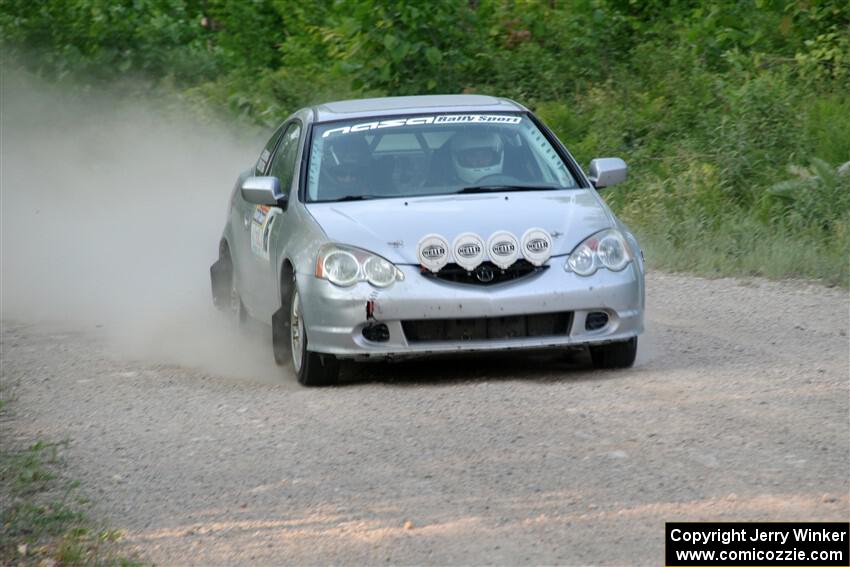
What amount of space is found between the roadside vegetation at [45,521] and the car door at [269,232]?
239cm

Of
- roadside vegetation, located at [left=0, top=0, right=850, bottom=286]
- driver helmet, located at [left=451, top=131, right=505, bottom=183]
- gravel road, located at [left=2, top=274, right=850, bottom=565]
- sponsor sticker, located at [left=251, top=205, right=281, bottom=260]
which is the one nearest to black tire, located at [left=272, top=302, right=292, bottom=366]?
gravel road, located at [left=2, top=274, right=850, bottom=565]

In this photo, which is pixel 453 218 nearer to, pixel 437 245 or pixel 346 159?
pixel 437 245

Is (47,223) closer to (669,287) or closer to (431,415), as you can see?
(669,287)

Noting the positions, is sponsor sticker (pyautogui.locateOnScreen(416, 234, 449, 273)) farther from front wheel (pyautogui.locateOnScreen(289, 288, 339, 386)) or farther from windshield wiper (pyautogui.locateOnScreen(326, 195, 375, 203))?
windshield wiper (pyautogui.locateOnScreen(326, 195, 375, 203))

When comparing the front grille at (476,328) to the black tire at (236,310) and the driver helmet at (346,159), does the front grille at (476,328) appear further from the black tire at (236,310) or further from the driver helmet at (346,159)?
the black tire at (236,310)

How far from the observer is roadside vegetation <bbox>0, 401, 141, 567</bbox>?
571 centimetres

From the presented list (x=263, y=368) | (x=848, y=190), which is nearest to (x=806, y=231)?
(x=848, y=190)

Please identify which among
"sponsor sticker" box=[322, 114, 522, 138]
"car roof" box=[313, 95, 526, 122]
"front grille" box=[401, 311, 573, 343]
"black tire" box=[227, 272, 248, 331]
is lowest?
"black tire" box=[227, 272, 248, 331]

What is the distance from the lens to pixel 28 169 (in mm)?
23797

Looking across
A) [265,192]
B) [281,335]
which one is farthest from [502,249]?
[265,192]

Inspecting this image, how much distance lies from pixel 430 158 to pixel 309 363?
62.1 inches

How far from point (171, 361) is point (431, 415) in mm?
3302

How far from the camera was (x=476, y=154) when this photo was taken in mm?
9625

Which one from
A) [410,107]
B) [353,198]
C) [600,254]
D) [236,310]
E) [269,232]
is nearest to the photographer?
[600,254]
